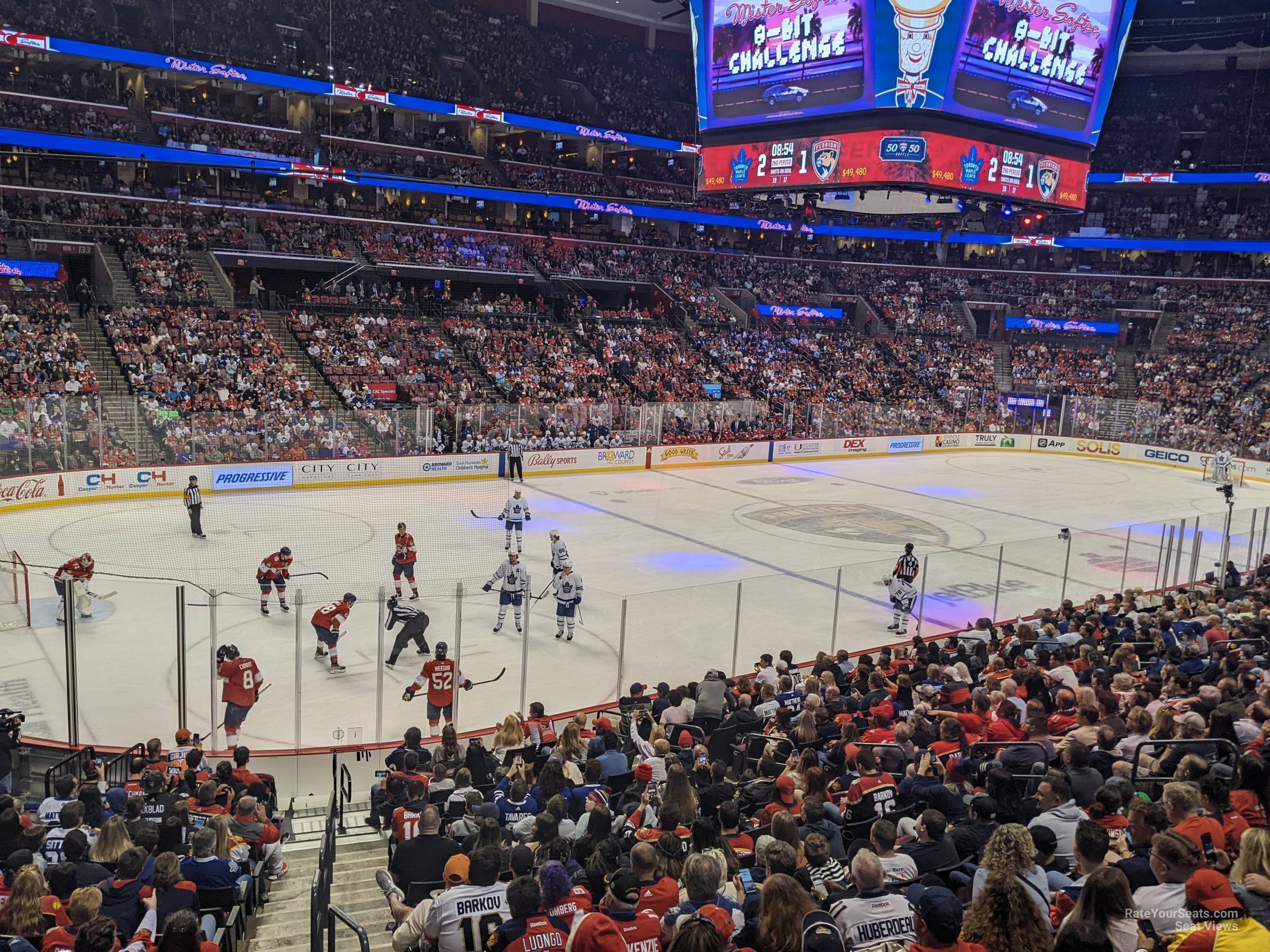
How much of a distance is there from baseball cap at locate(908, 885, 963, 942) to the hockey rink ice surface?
8.76 m

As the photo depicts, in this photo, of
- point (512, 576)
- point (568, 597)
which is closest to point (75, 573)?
point (512, 576)

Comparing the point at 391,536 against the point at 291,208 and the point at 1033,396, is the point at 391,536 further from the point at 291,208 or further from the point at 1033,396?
the point at 1033,396

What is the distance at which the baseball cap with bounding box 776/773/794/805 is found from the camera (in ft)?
23.5

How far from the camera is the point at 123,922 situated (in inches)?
216

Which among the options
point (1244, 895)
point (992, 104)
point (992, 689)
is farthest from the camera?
point (992, 104)

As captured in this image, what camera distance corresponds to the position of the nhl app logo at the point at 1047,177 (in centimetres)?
2727

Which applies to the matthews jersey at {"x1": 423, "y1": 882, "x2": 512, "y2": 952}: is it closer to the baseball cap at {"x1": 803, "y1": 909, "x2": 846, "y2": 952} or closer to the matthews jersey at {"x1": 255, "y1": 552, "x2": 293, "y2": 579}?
the baseball cap at {"x1": 803, "y1": 909, "x2": 846, "y2": 952}

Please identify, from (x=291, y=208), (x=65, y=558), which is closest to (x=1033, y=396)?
(x=291, y=208)

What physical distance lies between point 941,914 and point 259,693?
976 cm

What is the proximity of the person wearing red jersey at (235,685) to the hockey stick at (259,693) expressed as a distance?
0.09ft

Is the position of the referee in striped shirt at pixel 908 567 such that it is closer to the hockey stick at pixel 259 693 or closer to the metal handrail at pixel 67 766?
the hockey stick at pixel 259 693

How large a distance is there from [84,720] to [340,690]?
10.0ft

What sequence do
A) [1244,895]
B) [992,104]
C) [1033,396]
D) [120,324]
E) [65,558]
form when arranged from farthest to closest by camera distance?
[1033,396], [120,324], [992,104], [65,558], [1244,895]

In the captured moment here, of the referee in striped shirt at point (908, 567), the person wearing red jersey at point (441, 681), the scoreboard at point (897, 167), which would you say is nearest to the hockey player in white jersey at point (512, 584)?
the person wearing red jersey at point (441, 681)
